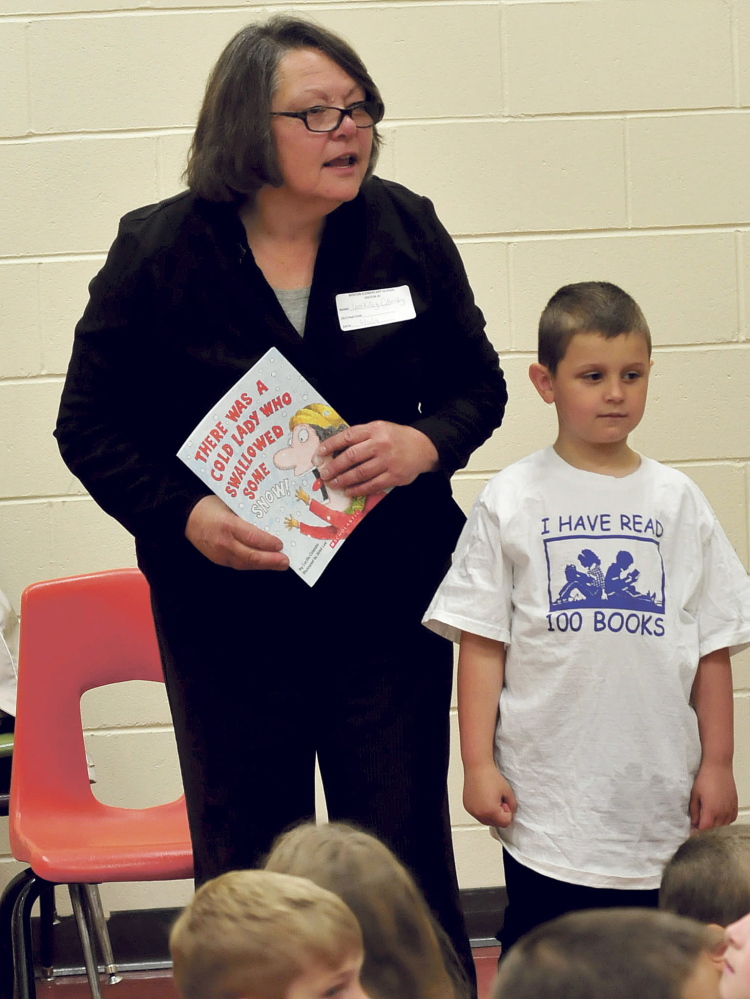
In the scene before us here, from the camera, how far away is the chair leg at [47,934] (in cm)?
246

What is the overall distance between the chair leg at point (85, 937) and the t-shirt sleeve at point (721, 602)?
3.78 ft

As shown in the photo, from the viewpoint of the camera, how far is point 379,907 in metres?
0.99

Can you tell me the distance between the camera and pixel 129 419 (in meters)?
1.62

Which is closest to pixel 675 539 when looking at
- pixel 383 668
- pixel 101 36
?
pixel 383 668

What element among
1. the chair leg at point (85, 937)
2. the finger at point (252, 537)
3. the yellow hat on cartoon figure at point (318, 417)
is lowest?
the chair leg at point (85, 937)

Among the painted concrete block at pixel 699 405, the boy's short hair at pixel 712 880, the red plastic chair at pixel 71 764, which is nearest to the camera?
the boy's short hair at pixel 712 880

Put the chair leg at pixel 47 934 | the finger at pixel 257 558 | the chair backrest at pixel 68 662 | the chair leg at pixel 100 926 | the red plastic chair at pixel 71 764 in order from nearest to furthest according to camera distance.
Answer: the finger at pixel 257 558 → the red plastic chair at pixel 71 764 → the chair backrest at pixel 68 662 → the chair leg at pixel 100 926 → the chair leg at pixel 47 934

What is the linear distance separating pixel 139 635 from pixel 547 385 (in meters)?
0.96

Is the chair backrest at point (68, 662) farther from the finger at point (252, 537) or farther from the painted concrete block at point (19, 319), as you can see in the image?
the finger at point (252, 537)

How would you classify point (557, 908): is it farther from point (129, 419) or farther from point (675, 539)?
point (129, 419)

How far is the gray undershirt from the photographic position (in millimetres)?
1584

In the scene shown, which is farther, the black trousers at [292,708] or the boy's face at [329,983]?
the black trousers at [292,708]

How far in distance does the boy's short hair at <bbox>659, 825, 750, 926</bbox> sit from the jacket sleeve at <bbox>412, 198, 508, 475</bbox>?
0.60 metres

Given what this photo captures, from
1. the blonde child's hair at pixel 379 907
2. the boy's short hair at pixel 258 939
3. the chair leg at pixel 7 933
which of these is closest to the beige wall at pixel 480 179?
the chair leg at pixel 7 933
